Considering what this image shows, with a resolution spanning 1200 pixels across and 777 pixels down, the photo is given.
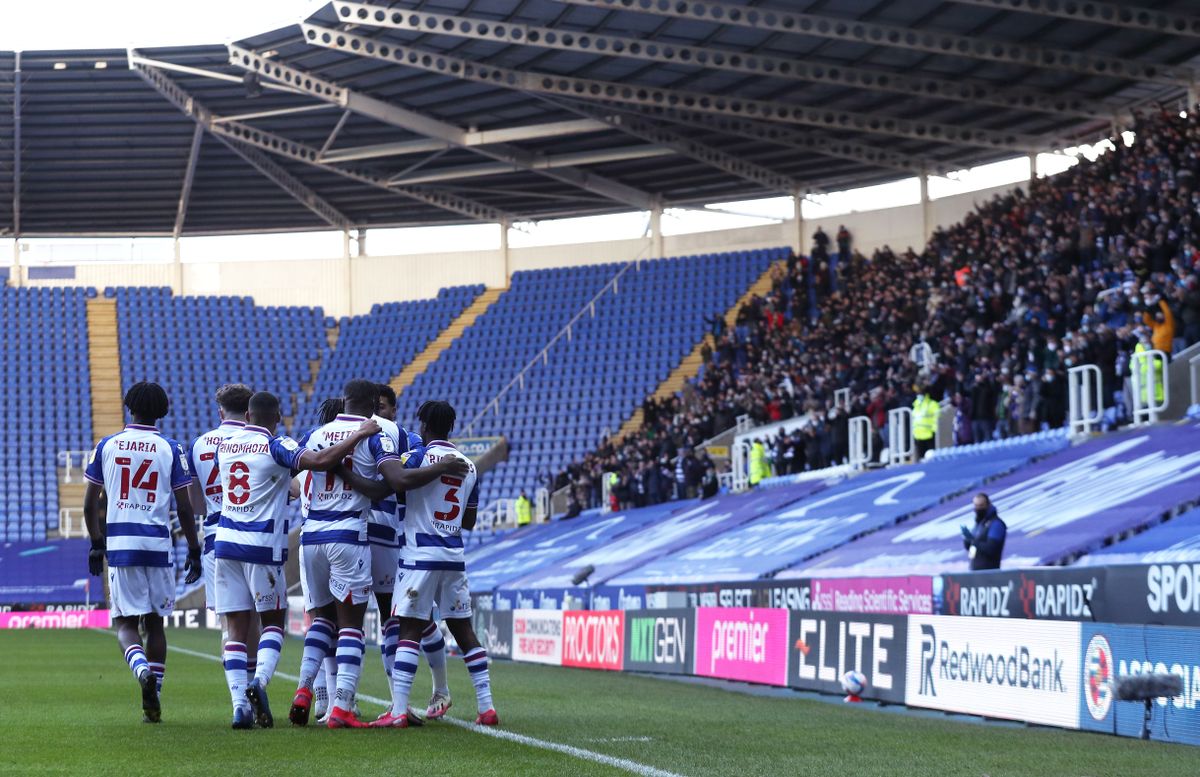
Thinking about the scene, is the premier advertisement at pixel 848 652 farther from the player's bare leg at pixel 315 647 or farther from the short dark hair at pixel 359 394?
the short dark hair at pixel 359 394

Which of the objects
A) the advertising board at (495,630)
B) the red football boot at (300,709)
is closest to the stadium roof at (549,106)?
the advertising board at (495,630)

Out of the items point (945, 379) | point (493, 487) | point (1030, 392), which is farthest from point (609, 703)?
Answer: point (493, 487)

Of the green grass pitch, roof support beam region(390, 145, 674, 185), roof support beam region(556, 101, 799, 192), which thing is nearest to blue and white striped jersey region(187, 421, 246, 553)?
the green grass pitch

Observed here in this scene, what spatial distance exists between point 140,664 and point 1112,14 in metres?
26.8

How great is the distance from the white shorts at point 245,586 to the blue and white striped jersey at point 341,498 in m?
0.39

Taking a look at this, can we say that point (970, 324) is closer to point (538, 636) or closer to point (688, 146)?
point (538, 636)

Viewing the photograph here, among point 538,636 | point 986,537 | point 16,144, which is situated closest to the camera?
point 986,537

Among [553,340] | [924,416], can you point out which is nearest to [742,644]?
[924,416]

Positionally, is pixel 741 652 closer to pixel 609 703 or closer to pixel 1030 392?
pixel 609 703

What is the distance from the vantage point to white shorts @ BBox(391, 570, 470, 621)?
10547 millimetres

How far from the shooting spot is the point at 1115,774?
844cm

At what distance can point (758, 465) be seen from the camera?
36.1m

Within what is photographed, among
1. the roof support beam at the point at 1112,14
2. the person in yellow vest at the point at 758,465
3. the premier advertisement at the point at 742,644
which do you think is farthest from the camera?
the person in yellow vest at the point at 758,465

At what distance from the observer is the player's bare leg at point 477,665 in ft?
36.0
